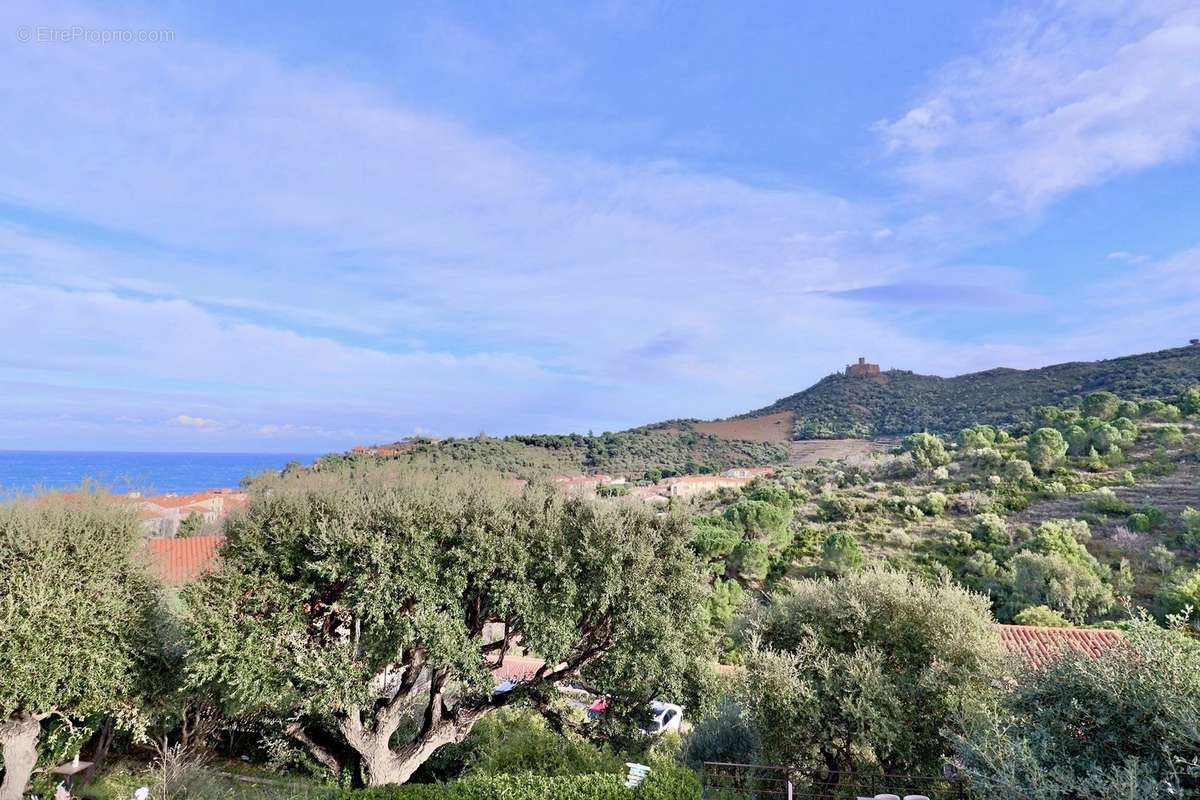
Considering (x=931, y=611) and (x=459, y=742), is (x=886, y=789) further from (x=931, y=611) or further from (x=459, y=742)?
(x=459, y=742)

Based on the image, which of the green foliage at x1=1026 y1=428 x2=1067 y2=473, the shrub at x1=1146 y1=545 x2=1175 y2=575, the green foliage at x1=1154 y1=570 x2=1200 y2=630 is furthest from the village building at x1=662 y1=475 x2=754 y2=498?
the green foliage at x1=1154 y1=570 x2=1200 y2=630

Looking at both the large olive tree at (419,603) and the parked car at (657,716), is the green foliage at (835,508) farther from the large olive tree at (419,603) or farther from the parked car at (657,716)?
the large olive tree at (419,603)

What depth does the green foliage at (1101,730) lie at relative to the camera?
6.62 m

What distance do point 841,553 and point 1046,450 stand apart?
22.3 m

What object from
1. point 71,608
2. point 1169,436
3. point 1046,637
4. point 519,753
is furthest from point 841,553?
point 71,608

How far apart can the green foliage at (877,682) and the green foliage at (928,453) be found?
4140cm

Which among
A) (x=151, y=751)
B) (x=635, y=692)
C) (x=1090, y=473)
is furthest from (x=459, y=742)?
(x=1090, y=473)

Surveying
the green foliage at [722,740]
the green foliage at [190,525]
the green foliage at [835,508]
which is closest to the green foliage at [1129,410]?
the green foliage at [835,508]

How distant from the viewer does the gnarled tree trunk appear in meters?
10.1

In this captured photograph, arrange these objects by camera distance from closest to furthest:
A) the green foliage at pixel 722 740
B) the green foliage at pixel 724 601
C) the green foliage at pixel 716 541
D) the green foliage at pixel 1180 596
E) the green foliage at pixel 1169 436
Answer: the green foliage at pixel 722 740
the green foliage at pixel 1180 596
the green foliage at pixel 724 601
the green foliage at pixel 716 541
the green foliage at pixel 1169 436

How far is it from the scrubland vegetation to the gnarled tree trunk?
0.12 feet

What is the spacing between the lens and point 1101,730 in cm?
753

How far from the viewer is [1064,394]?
220 ft

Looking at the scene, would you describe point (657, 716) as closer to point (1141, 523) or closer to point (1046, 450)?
point (1141, 523)
